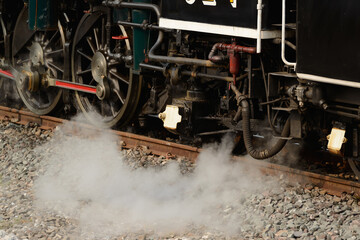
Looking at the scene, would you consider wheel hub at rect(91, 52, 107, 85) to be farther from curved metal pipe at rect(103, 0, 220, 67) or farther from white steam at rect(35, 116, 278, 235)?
white steam at rect(35, 116, 278, 235)

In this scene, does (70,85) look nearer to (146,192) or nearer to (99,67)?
(99,67)

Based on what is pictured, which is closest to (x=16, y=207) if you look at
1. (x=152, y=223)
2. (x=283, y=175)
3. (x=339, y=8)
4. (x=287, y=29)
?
(x=152, y=223)

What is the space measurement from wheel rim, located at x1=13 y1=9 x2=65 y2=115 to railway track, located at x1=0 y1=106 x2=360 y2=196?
21 cm

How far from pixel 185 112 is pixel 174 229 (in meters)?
1.81

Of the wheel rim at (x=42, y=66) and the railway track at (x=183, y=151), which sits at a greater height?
the wheel rim at (x=42, y=66)

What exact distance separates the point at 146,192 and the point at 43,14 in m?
3.43

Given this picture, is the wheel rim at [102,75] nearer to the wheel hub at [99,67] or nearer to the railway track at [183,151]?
the wheel hub at [99,67]

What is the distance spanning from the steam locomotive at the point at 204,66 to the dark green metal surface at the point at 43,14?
0.6 inches

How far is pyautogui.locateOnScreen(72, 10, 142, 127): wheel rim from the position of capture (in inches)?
333

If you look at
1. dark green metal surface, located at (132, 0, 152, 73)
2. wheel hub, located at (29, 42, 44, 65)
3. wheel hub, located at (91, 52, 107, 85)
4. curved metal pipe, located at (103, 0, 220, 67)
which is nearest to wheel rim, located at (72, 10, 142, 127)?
wheel hub, located at (91, 52, 107, 85)

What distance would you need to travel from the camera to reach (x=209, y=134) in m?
7.72

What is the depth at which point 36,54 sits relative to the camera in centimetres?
998

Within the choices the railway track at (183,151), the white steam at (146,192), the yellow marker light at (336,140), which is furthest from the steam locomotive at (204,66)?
the white steam at (146,192)

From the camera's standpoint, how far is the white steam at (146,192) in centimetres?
611
